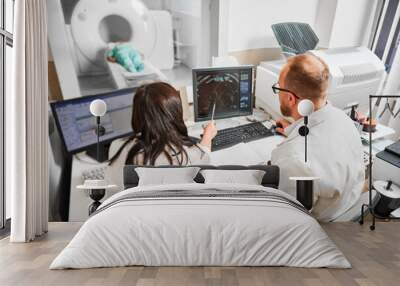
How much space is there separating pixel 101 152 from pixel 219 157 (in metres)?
1.09

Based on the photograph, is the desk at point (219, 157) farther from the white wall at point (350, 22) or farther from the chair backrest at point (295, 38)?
the white wall at point (350, 22)

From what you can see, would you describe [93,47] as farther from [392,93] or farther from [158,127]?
[392,93]

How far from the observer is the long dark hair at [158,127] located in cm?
413

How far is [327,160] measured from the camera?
13.5 feet

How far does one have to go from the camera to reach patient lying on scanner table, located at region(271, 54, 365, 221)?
412cm

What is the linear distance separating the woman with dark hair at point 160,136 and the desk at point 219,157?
0.08 m

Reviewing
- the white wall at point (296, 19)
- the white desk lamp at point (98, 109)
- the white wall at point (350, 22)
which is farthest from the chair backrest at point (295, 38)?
the white desk lamp at point (98, 109)

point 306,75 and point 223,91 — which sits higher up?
point 306,75

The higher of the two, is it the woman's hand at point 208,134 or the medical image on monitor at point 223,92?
the medical image on monitor at point 223,92

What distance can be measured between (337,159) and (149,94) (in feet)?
5.97

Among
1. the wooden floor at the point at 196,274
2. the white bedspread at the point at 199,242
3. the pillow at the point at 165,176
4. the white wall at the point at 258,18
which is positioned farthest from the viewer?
the white wall at the point at 258,18

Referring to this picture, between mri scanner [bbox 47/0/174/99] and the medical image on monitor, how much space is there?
0.36 meters

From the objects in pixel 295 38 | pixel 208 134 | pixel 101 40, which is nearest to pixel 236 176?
pixel 208 134

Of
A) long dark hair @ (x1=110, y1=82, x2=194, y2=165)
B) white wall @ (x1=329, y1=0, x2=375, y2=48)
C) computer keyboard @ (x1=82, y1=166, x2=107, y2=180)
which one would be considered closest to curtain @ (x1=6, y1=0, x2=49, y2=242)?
computer keyboard @ (x1=82, y1=166, x2=107, y2=180)
